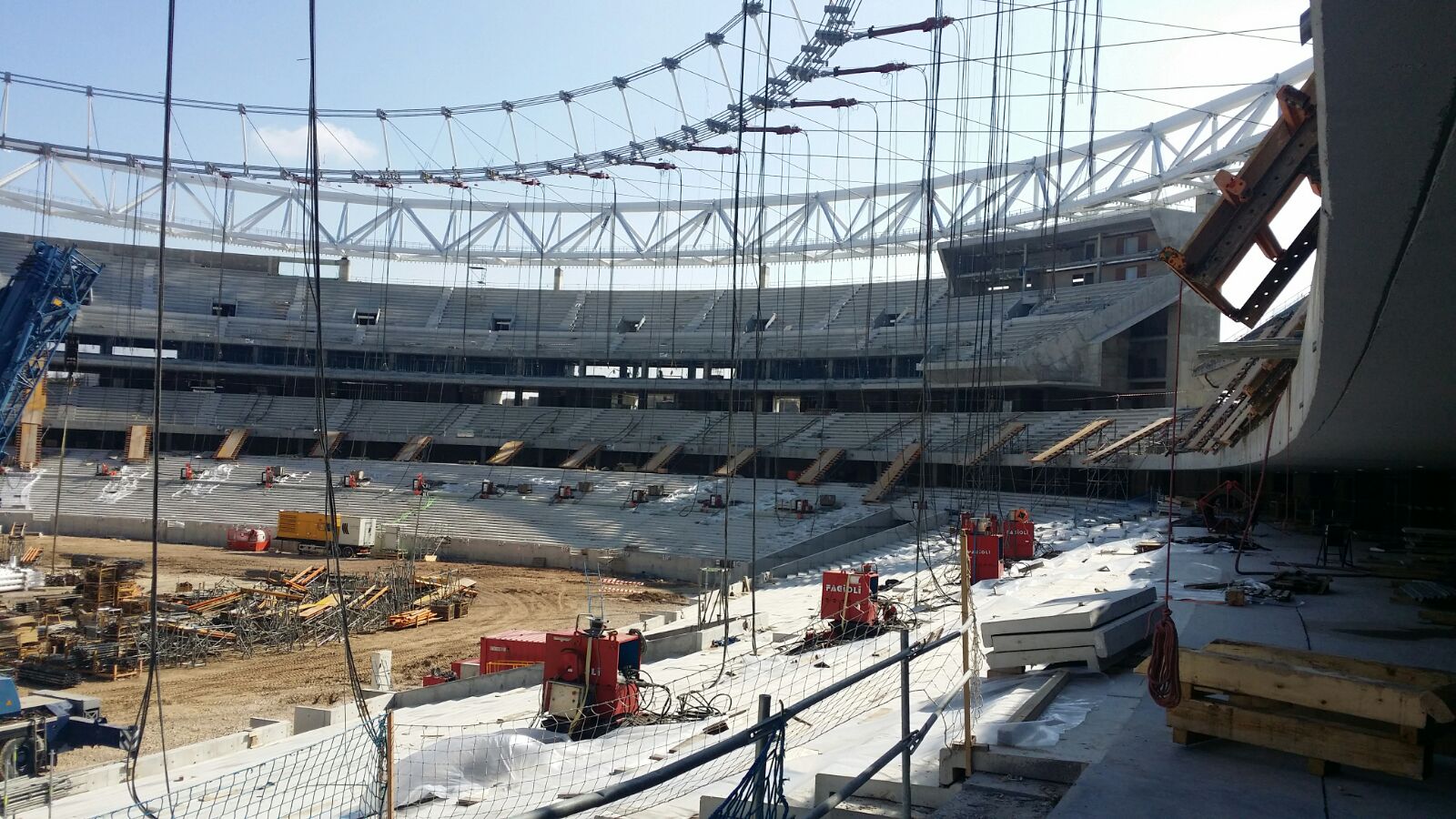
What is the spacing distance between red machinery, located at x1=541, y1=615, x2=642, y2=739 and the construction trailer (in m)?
24.3

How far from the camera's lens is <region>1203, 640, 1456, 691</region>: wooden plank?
4992 millimetres

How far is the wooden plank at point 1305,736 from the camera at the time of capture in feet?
15.1

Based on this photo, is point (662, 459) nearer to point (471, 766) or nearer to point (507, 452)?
point (507, 452)

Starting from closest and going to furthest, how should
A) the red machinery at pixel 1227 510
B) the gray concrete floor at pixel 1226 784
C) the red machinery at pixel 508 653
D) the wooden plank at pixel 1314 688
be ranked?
the gray concrete floor at pixel 1226 784 < the wooden plank at pixel 1314 688 < the red machinery at pixel 508 653 < the red machinery at pixel 1227 510

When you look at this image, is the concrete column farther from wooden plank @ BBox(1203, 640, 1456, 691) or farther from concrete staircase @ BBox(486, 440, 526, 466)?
concrete staircase @ BBox(486, 440, 526, 466)

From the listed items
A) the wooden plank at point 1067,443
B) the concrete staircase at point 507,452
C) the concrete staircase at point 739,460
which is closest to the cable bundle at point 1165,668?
the wooden plank at point 1067,443

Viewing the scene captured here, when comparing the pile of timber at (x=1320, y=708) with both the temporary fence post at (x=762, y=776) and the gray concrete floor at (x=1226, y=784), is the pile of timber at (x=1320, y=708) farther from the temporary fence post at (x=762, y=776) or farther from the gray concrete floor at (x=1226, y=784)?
the temporary fence post at (x=762, y=776)

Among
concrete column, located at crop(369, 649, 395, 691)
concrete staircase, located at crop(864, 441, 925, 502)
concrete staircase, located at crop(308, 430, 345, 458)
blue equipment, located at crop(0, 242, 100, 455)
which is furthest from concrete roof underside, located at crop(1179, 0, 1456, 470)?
concrete staircase, located at crop(308, 430, 345, 458)

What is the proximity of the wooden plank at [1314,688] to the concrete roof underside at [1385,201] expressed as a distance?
157 cm

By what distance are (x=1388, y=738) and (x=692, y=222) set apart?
4786cm

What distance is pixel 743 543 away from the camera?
101ft

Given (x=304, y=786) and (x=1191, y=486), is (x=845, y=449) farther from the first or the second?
(x=304, y=786)

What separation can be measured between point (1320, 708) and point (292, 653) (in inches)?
718

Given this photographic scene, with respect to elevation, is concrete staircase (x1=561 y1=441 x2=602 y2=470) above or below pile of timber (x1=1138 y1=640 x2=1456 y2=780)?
below
